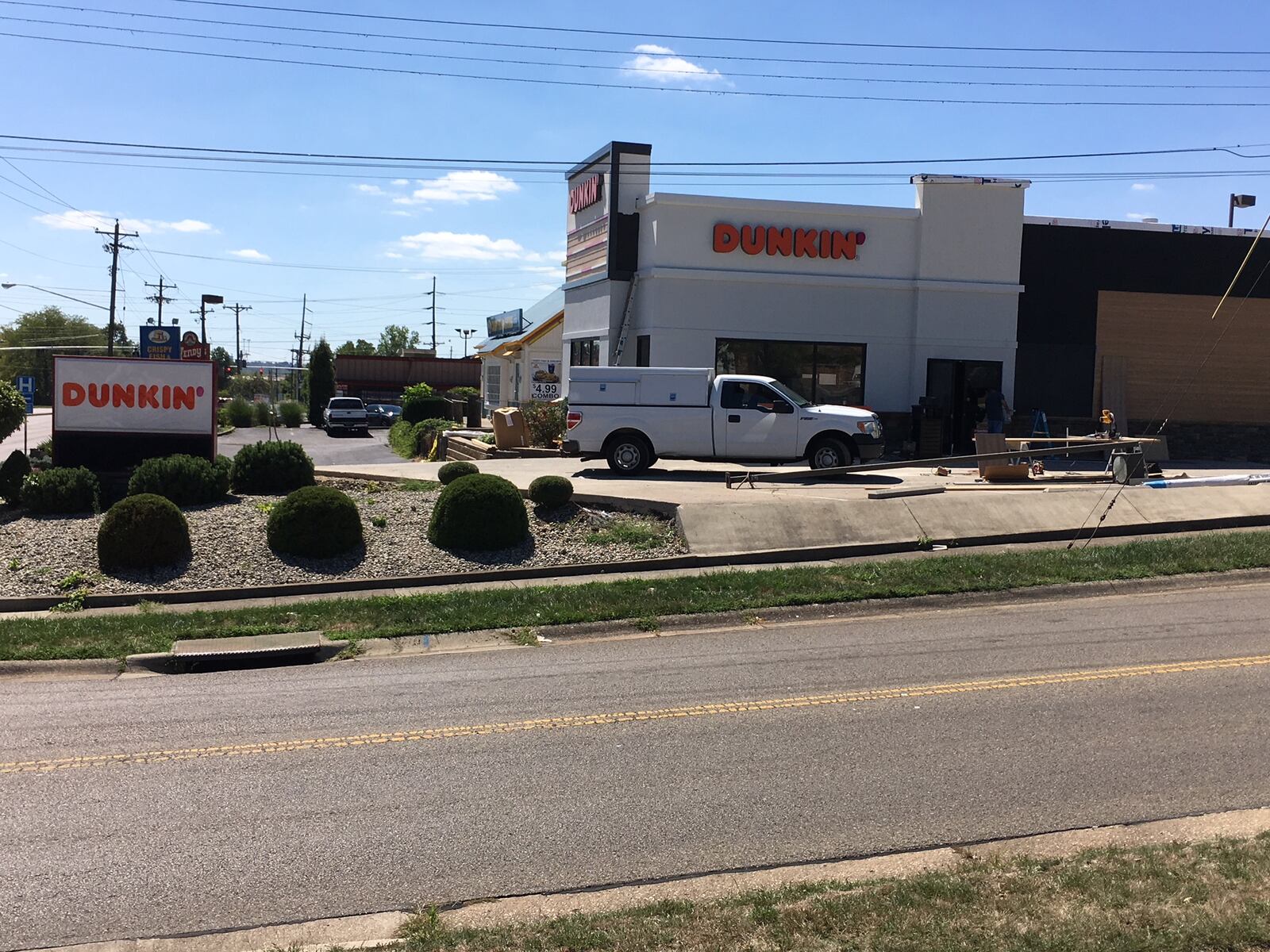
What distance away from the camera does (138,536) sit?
1344cm

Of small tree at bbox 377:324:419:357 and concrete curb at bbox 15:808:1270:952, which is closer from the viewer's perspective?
concrete curb at bbox 15:808:1270:952

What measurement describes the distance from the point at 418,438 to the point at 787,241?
49.5 feet

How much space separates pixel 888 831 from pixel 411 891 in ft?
7.72

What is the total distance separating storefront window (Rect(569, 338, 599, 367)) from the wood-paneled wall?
40.1 ft

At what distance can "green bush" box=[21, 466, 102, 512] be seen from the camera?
1641cm

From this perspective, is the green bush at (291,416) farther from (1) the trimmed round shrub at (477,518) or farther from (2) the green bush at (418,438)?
(1) the trimmed round shrub at (477,518)

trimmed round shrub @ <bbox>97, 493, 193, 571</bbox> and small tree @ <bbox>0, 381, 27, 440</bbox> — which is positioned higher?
small tree @ <bbox>0, 381, 27, 440</bbox>

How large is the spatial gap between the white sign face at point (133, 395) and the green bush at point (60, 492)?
1149 mm

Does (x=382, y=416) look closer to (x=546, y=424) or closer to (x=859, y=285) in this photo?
(x=546, y=424)


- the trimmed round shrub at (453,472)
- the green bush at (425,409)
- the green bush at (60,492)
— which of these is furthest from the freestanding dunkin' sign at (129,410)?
the green bush at (425,409)

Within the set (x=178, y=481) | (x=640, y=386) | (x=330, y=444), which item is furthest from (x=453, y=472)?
(x=330, y=444)

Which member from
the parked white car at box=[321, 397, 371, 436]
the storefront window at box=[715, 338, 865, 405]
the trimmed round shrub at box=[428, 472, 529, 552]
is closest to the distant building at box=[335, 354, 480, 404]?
the parked white car at box=[321, 397, 371, 436]

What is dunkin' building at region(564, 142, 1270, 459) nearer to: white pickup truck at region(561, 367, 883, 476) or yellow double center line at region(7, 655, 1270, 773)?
white pickup truck at region(561, 367, 883, 476)

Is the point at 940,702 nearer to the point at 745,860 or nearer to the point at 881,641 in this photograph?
the point at 881,641
